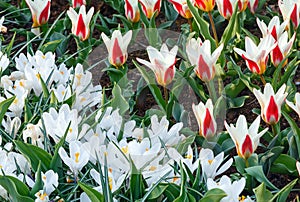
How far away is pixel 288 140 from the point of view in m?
2.38

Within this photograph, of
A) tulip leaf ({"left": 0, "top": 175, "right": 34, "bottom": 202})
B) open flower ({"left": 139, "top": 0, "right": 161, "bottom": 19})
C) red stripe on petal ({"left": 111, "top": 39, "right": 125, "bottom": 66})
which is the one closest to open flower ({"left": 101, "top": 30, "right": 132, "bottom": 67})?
red stripe on petal ({"left": 111, "top": 39, "right": 125, "bottom": 66})

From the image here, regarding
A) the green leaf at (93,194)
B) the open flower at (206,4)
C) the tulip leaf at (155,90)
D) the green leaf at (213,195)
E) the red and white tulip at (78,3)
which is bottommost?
the tulip leaf at (155,90)

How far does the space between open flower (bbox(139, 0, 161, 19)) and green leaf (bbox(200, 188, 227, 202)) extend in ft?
3.86

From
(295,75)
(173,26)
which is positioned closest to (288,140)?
(295,75)

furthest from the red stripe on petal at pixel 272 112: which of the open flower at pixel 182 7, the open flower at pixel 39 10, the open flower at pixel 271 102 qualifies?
the open flower at pixel 39 10

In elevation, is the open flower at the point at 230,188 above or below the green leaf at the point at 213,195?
below

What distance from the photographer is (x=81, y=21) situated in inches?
108

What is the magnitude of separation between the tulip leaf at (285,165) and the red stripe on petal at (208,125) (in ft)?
0.80

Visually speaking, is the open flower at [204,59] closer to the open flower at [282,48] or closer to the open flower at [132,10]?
the open flower at [282,48]

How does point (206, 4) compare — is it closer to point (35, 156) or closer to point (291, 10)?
point (291, 10)

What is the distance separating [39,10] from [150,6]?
44 centimetres

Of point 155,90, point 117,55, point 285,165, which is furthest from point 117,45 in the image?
point 285,165

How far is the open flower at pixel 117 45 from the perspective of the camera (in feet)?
8.28

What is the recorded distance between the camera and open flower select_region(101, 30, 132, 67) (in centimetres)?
252
